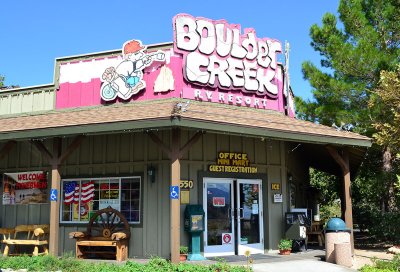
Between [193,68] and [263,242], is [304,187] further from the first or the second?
[193,68]

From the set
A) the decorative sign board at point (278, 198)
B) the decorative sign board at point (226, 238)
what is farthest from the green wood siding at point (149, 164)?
the decorative sign board at point (226, 238)

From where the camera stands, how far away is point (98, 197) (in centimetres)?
1271

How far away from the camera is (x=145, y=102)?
12.5m

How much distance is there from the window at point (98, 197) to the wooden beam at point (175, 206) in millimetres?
2480

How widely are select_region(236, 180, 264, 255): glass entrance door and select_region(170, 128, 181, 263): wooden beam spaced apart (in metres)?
3.26

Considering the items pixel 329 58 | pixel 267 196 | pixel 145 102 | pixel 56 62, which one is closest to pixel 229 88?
pixel 145 102

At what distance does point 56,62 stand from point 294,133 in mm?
7772

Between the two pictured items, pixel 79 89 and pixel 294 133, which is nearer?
pixel 294 133

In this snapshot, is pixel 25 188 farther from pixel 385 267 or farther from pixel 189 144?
pixel 385 267

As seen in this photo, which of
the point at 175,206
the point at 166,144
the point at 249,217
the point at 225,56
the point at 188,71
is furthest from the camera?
the point at 225,56

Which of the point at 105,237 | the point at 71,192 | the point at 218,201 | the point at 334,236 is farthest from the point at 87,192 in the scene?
the point at 334,236

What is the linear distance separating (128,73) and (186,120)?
152 inches

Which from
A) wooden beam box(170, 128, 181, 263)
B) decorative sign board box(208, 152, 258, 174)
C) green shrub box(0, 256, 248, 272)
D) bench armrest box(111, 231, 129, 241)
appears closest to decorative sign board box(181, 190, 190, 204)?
decorative sign board box(208, 152, 258, 174)

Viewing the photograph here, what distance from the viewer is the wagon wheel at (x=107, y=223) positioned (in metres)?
11.8
